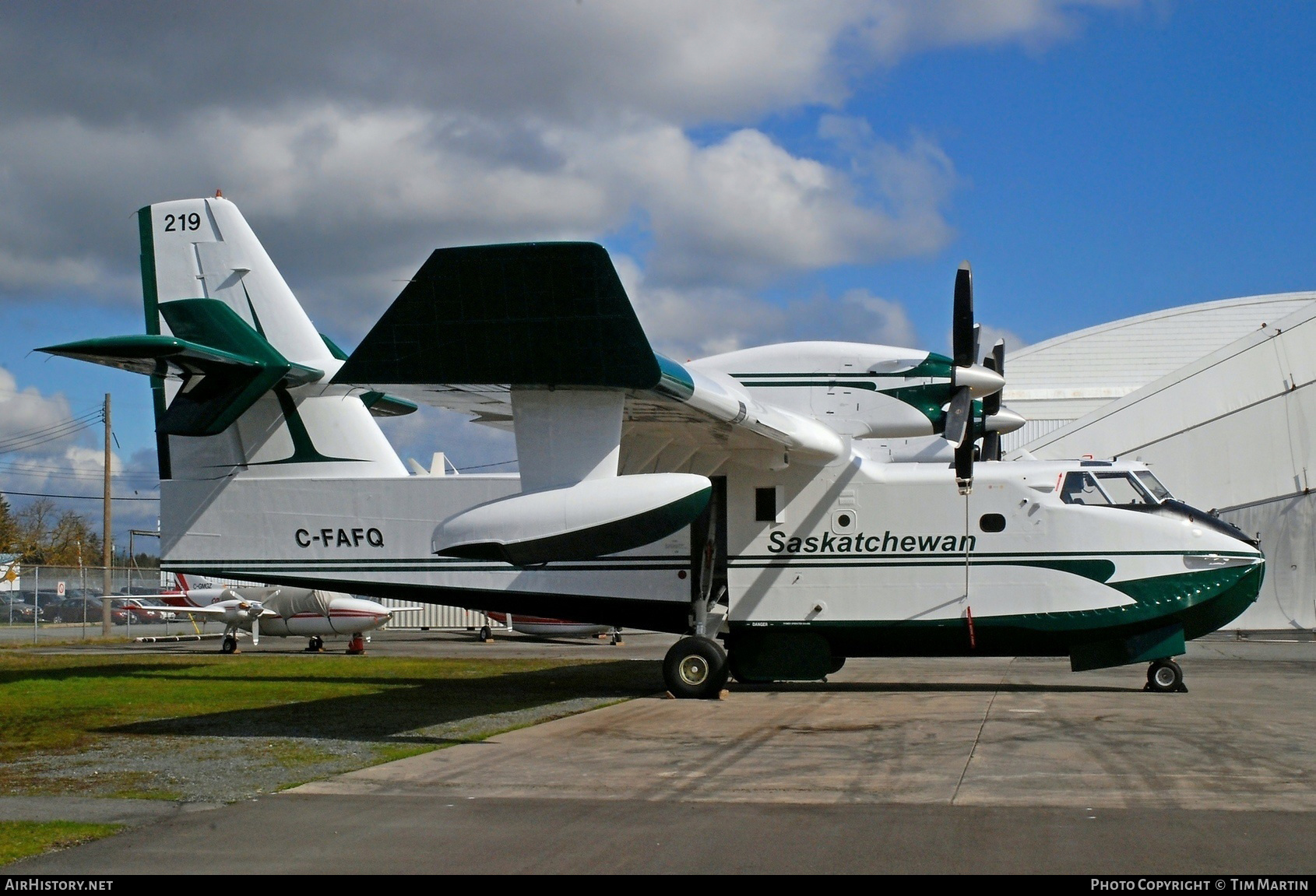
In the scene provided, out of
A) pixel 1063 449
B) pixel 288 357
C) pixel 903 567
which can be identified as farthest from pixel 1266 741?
pixel 1063 449

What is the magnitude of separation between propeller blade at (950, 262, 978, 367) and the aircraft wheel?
4649 mm

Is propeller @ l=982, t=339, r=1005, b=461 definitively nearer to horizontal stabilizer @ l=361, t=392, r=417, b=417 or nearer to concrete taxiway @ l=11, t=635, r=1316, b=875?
concrete taxiway @ l=11, t=635, r=1316, b=875

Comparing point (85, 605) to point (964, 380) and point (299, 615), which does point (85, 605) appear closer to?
point (299, 615)

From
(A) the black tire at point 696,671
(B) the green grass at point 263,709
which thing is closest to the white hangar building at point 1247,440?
(B) the green grass at point 263,709

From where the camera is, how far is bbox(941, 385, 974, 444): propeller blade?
14.0 metres

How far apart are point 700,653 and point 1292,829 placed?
8660mm

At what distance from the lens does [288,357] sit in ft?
51.6

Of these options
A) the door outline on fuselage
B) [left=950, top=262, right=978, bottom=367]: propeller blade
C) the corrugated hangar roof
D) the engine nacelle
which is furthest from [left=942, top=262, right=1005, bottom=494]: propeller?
the corrugated hangar roof

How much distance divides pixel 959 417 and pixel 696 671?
455 cm

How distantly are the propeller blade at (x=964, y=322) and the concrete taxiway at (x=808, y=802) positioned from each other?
14.1 ft

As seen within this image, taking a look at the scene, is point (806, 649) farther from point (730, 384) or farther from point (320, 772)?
point (320, 772)

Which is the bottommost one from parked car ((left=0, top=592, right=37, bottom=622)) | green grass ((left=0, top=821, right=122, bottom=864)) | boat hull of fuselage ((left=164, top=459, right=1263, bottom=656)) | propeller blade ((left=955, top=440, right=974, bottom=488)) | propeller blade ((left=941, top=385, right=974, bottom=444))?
parked car ((left=0, top=592, right=37, bottom=622))

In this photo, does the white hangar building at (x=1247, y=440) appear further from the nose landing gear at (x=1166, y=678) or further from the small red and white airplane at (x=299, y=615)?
the small red and white airplane at (x=299, y=615)

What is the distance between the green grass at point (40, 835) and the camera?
6.23 meters
